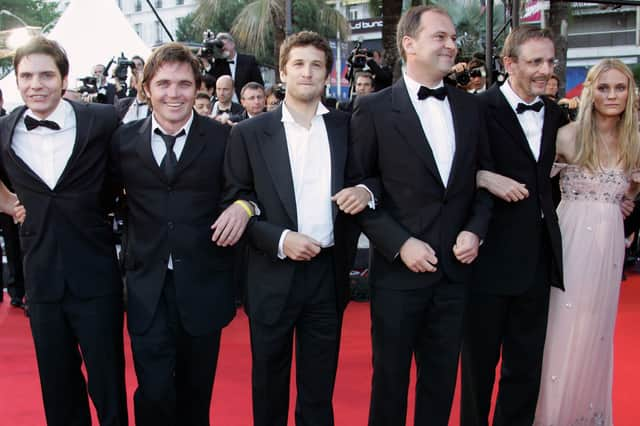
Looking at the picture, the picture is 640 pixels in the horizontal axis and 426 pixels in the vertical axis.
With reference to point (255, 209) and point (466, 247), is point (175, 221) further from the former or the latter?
point (466, 247)

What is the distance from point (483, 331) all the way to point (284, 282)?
0.92 meters

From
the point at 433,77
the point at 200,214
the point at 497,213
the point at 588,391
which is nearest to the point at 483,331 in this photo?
the point at 497,213

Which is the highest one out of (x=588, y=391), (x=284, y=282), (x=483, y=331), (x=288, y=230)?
(x=288, y=230)

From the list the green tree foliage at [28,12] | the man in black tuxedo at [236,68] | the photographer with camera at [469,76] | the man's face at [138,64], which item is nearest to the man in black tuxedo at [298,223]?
the photographer with camera at [469,76]

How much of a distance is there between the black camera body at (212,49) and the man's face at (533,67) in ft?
13.9

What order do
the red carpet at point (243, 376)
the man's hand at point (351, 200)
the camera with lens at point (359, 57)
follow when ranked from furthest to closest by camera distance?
the camera with lens at point (359, 57) < the red carpet at point (243, 376) < the man's hand at point (351, 200)

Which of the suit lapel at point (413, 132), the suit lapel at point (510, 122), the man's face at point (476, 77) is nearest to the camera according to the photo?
the suit lapel at point (413, 132)

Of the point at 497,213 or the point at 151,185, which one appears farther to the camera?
the point at 497,213

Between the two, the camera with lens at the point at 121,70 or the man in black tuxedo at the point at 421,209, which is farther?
the camera with lens at the point at 121,70

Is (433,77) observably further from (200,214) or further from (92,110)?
(92,110)

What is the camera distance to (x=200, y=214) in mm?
2689

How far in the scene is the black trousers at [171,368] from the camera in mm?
2672

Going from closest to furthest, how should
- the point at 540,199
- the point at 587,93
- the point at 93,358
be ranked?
the point at 93,358 → the point at 540,199 → the point at 587,93

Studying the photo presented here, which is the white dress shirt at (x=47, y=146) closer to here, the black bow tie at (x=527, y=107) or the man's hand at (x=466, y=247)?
the man's hand at (x=466, y=247)
